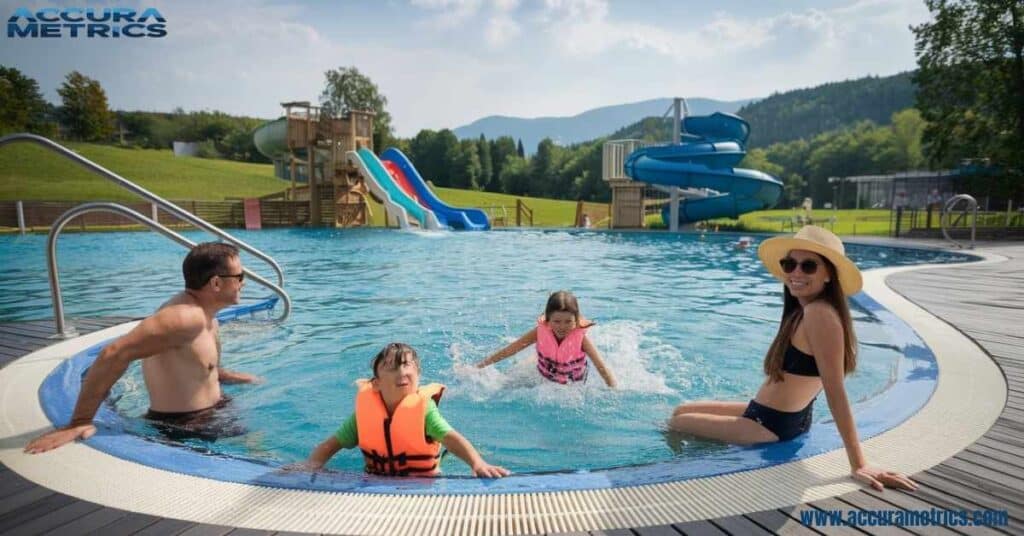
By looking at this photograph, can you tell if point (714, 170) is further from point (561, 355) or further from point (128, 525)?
point (128, 525)

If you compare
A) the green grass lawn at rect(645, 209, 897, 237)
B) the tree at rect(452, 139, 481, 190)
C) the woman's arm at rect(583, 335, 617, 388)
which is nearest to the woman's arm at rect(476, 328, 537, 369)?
the woman's arm at rect(583, 335, 617, 388)

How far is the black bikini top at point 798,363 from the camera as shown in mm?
2736

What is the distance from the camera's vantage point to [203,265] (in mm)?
3158

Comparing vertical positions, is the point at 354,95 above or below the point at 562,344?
above

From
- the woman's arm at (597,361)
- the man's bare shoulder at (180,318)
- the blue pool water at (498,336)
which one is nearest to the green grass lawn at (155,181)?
the blue pool water at (498,336)

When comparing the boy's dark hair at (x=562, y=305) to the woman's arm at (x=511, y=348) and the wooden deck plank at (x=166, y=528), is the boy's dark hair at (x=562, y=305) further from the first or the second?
the wooden deck plank at (x=166, y=528)

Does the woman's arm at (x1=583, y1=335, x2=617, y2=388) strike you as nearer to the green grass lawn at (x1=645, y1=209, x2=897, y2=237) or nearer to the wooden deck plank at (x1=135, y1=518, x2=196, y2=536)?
the wooden deck plank at (x1=135, y1=518, x2=196, y2=536)

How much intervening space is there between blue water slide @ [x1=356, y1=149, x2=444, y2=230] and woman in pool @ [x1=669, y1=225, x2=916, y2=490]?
20231 mm

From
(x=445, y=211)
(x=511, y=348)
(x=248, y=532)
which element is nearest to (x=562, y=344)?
(x=511, y=348)

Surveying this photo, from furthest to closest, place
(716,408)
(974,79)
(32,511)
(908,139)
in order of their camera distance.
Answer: (908,139) → (974,79) → (716,408) → (32,511)

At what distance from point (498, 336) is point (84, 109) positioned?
6367cm

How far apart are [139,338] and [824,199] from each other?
94.7m

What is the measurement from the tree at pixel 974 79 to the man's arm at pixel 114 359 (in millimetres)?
24531

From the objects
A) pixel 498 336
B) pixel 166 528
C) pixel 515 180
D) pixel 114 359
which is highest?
pixel 515 180
